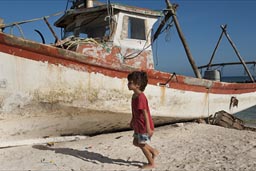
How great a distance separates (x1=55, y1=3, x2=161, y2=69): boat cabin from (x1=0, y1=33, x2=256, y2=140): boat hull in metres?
0.57

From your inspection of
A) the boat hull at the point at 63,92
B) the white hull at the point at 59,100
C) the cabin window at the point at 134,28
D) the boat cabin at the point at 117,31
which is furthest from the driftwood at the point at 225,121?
the cabin window at the point at 134,28

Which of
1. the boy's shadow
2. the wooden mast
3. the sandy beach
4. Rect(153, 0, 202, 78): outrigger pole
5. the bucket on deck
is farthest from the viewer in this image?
the bucket on deck

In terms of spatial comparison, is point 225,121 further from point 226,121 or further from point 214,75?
point 214,75

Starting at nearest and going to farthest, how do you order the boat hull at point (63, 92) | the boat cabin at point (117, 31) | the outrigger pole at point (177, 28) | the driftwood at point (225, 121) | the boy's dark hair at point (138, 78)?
the boy's dark hair at point (138, 78) → the boat hull at point (63, 92) → the boat cabin at point (117, 31) → the outrigger pole at point (177, 28) → the driftwood at point (225, 121)

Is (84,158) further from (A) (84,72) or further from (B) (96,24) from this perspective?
(B) (96,24)

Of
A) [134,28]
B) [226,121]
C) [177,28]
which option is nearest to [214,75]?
[226,121]

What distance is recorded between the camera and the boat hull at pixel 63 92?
14.1 ft

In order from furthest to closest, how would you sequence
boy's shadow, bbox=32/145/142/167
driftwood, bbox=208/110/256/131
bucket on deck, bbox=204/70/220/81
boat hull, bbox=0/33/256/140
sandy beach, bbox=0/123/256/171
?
bucket on deck, bbox=204/70/220/81, driftwood, bbox=208/110/256/131, boat hull, bbox=0/33/256/140, boy's shadow, bbox=32/145/142/167, sandy beach, bbox=0/123/256/171

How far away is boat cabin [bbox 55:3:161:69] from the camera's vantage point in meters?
5.58

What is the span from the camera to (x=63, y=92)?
4.68 metres

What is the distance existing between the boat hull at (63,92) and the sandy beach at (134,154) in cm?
35

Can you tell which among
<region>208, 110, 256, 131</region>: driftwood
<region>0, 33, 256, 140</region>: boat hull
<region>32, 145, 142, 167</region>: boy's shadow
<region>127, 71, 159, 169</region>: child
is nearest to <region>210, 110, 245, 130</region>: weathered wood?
<region>208, 110, 256, 131</region>: driftwood

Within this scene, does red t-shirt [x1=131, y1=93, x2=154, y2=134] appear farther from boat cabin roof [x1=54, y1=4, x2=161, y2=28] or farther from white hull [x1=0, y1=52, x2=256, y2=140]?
boat cabin roof [x1=54, y1=4, x2=161, y2=28]

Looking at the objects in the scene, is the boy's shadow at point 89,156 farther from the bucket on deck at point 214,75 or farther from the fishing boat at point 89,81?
the bucket on deck at point 214,75
